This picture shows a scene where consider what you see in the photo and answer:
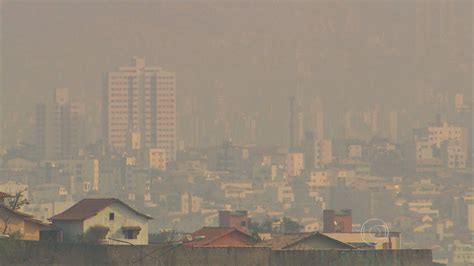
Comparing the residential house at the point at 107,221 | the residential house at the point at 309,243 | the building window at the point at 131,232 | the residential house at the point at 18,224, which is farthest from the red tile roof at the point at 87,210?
the residential house at the point at 309,243

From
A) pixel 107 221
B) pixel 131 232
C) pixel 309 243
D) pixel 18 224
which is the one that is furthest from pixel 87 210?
pixel 309 243

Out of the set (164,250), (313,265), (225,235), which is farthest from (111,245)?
(225,235)

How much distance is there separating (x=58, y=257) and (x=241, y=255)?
3117 millimetres

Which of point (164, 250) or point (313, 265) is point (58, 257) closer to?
point (164, 250)

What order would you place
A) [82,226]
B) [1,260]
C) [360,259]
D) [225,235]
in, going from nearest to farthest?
[1,260], [360,259], [82,226], [225,235]

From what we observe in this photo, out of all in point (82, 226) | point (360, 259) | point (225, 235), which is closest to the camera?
point (360, 259)

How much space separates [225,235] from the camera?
1789 inches

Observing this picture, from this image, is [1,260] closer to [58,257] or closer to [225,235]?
[58,257]

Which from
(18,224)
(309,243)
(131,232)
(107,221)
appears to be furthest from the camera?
(131,232)

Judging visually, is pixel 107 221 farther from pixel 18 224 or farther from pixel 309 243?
pixel 309 243

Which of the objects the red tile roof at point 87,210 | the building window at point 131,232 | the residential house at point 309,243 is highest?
the red tile roof at point 87,210

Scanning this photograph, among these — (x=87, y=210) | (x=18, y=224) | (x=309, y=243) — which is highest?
(x=87, y=210)

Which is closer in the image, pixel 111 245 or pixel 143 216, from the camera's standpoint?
pixel 111 245

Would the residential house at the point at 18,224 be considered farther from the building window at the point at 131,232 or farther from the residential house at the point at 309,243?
the residential house at the point at 309,243
